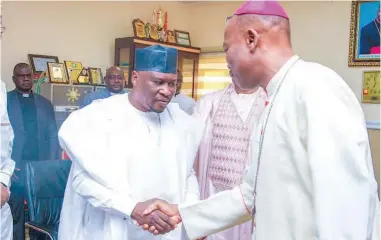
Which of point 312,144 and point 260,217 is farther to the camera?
point 260,217

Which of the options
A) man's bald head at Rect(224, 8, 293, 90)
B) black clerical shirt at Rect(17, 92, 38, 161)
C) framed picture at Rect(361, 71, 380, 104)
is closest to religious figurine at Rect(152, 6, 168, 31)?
black clerical shirt at Rect(17, 92, 38, 161)

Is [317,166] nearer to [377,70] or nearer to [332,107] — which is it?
[332,107]

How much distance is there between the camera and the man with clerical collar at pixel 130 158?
6.70 feet

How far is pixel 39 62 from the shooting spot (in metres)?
5.44

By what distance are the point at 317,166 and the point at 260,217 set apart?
0.29 metres

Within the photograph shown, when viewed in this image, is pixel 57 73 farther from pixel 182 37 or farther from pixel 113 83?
pixel 182 37

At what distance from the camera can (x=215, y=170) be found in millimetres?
3129

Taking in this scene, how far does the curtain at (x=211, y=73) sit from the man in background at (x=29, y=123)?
110 inches

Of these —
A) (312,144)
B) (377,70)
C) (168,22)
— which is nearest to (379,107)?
(377,70)

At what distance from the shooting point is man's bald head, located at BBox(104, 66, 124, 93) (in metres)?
5.32

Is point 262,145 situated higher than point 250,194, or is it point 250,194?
point 262,145

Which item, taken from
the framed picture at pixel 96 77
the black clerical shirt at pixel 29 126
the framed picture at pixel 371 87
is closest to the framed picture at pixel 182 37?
the framed picture at pixel 96 77

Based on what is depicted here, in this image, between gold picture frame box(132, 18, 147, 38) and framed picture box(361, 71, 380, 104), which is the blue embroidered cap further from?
gold picture frame box(132, 18, 147, 38)

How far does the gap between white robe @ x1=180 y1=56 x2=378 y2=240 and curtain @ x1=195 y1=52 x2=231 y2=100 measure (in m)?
5.49
